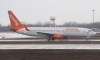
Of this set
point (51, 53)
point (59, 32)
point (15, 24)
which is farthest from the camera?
point (15, 24)

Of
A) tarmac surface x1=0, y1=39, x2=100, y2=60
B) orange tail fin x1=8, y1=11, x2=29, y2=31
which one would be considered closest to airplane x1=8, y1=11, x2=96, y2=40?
orange tail fin x1=8, y1=11, x2=29, y2=31

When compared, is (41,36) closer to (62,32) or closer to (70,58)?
(62,32)

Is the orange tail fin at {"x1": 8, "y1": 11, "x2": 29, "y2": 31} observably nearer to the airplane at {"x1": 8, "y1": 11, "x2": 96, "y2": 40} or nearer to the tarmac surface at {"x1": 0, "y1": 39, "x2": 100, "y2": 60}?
the airplane at {"x1": 8, "y1": 11, "x2": 96, "y2": 40}

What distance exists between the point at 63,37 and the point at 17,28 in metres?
10.7

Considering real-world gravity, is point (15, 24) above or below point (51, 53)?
above

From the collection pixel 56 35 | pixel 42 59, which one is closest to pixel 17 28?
pixel 56 35

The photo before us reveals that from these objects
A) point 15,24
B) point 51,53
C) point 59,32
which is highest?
point 15,24

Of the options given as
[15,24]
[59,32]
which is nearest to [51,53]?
[59,32]

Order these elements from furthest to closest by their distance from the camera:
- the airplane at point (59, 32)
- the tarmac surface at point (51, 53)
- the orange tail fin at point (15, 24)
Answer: the orange tail fin at point (15, 24)
the airplane at point (59, 32)
the tarmac surface at point (51, 53)

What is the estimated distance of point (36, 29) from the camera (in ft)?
210

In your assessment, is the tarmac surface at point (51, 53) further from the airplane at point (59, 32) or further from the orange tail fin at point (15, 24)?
the orange tail fin at point (15, 24)

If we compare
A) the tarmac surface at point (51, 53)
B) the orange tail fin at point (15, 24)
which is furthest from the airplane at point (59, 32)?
the tarmac surface at point (51, 53)

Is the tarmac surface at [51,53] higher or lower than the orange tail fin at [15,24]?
lower

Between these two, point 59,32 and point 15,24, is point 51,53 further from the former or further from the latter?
point 15,24
